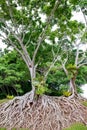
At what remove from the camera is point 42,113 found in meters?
8.20

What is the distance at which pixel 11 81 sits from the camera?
1438 cm

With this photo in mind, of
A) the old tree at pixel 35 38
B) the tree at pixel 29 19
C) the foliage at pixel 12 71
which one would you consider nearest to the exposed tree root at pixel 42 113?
the old tree at pixel 35 38

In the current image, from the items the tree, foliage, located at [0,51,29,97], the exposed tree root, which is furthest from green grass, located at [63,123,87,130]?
foliage, located at [0,51,29,97]

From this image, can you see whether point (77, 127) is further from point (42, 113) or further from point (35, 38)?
point (35, 38)

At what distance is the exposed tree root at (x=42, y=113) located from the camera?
26.0 ft

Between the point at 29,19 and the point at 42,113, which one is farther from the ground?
the point at 29,19

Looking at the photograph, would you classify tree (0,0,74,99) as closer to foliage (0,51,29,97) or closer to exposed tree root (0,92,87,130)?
exposed tree root (0,92,87,130)

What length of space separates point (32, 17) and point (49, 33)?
88 cm

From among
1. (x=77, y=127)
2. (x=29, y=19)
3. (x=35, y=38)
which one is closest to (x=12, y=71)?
(x=35, y=38)

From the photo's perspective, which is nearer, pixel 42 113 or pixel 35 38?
pixel 42 113

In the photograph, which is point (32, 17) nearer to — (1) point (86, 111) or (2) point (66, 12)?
(2) point (66, 12)

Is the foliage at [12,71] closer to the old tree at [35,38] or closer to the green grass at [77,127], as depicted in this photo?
the old tree at [35,38]

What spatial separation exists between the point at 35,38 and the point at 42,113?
3.90m

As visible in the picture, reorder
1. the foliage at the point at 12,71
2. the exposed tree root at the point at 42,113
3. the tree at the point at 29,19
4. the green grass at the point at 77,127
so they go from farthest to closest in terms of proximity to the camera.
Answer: the foliage at the point at 12,71, the tree at the point at 29,19, the exposed tree root at the point at 42,113, the green grass at the point at 77,127
